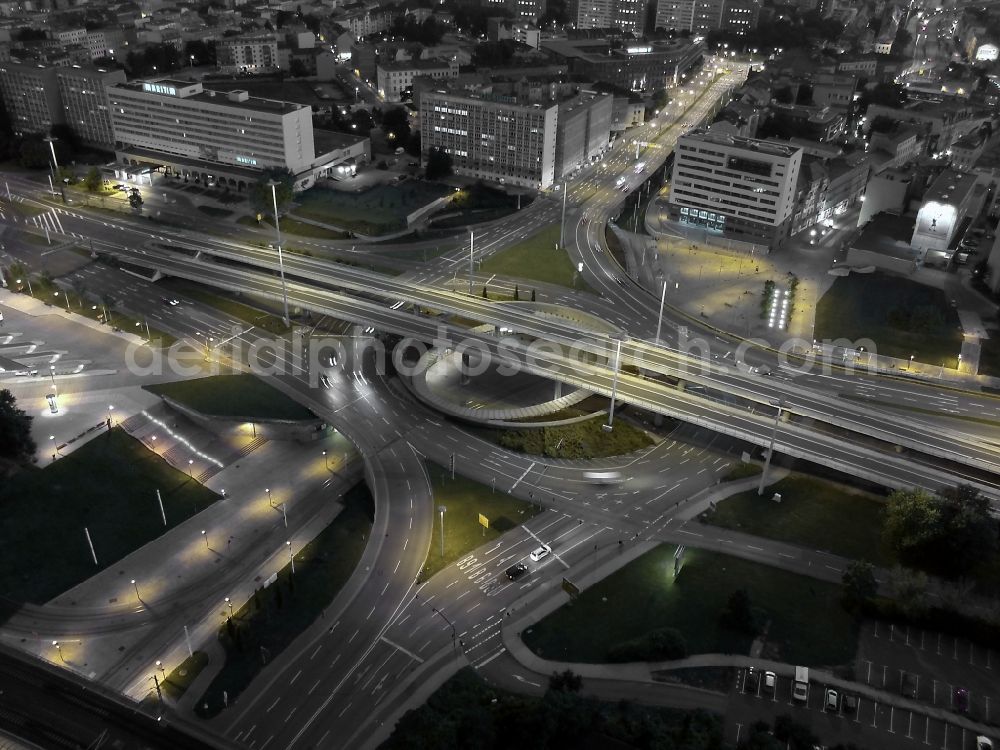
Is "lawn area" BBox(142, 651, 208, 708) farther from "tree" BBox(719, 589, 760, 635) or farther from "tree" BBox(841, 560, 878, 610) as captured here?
"tree" BBox(841, 560, 878, 610)

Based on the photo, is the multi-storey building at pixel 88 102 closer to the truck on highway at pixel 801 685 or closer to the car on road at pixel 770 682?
the car on road at pixel 770 682

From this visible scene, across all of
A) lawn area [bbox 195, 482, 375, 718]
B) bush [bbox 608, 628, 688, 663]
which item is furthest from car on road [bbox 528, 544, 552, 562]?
lawn area [bbox 195, 482, 375, 718]

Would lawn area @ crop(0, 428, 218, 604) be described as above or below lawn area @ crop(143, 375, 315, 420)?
below

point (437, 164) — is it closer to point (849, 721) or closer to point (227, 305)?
point (227, 305)

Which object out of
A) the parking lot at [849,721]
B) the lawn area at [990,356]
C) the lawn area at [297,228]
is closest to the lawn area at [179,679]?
the parking lot at [849,721]

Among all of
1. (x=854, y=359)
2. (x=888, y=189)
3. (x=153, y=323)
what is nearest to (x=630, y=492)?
(x=854, y=359)

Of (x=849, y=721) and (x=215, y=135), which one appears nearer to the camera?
(x=849, y=721)

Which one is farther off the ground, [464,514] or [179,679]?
[464,514]

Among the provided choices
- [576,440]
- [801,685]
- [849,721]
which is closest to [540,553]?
[576,440]
